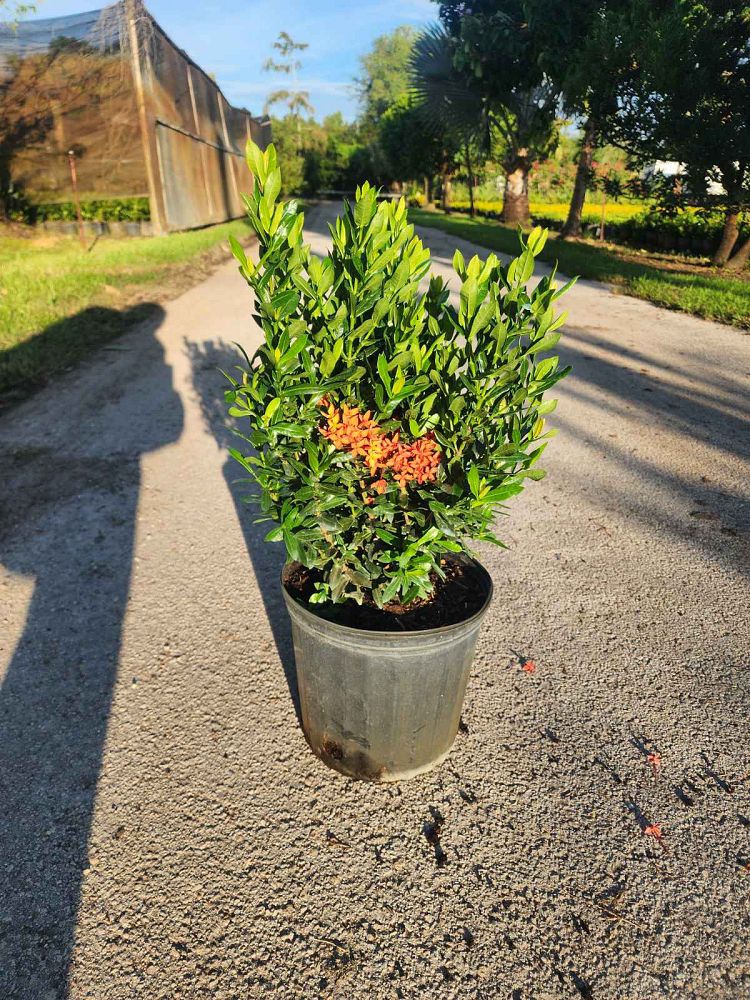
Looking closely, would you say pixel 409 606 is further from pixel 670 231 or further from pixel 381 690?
pixel 670 231

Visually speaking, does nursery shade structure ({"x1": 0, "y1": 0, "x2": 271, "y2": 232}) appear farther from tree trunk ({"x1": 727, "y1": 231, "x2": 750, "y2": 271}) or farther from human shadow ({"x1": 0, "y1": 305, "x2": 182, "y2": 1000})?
tree trunk ({"x1": 727, "y1": 231, "x2": 750, "y2": 271})

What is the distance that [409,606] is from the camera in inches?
84.7

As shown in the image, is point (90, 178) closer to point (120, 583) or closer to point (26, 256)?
point (26, 256)

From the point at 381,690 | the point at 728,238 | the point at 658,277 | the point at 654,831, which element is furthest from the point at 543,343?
the point at 728,238

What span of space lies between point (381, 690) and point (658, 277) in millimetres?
11980

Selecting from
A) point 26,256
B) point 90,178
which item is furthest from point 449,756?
point 90,178

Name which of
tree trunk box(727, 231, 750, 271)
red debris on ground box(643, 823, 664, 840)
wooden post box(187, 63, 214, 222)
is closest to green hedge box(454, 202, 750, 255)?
tree trunk box(727, 231, 750, 271)

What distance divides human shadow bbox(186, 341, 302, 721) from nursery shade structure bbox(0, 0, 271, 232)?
9.90 m

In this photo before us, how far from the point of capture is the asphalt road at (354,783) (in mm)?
1670

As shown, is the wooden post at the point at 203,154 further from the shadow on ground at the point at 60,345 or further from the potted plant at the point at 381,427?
the potted plant at the point at 381,427

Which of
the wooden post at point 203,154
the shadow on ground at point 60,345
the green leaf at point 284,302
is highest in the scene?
the wooden post at point 203,154

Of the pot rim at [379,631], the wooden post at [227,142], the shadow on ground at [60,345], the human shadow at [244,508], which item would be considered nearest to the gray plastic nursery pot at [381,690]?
the pot rim at [379,631]

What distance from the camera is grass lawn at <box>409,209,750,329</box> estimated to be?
9.12 meters

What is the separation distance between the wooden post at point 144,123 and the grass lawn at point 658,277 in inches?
328
